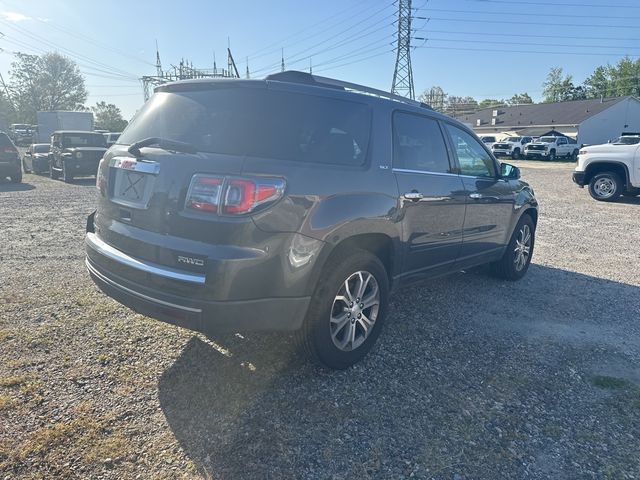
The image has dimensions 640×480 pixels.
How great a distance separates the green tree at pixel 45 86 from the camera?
68.3 metres

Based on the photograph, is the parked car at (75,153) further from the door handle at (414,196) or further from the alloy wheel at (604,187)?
the alloy wheel at (604,187)

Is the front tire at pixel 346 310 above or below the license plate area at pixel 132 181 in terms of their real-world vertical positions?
below

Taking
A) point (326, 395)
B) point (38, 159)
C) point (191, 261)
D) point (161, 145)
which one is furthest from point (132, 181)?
point (38, 159)

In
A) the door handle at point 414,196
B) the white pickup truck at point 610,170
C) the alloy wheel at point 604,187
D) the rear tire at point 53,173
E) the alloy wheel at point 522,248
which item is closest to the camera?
the door handle at point 414,196

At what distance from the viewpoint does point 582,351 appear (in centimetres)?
369

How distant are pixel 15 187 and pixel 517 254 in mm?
14665

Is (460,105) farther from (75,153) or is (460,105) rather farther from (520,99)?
(75,153)

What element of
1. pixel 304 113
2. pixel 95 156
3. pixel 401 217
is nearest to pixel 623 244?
pixel 401 217

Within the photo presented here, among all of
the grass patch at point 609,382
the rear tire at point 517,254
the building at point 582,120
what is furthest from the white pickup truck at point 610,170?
the building at point 582,120

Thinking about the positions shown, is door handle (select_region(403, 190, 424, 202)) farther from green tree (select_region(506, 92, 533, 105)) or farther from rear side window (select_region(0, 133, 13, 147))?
green tree (select_region(506, 92, 533, 105))

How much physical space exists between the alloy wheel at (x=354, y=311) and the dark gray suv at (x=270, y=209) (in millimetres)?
10

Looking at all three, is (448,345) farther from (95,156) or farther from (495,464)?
(95,156)

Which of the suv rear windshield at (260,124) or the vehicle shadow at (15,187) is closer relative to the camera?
the suv rear windshield at (260,124)

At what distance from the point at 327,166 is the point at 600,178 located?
12.5 metres
